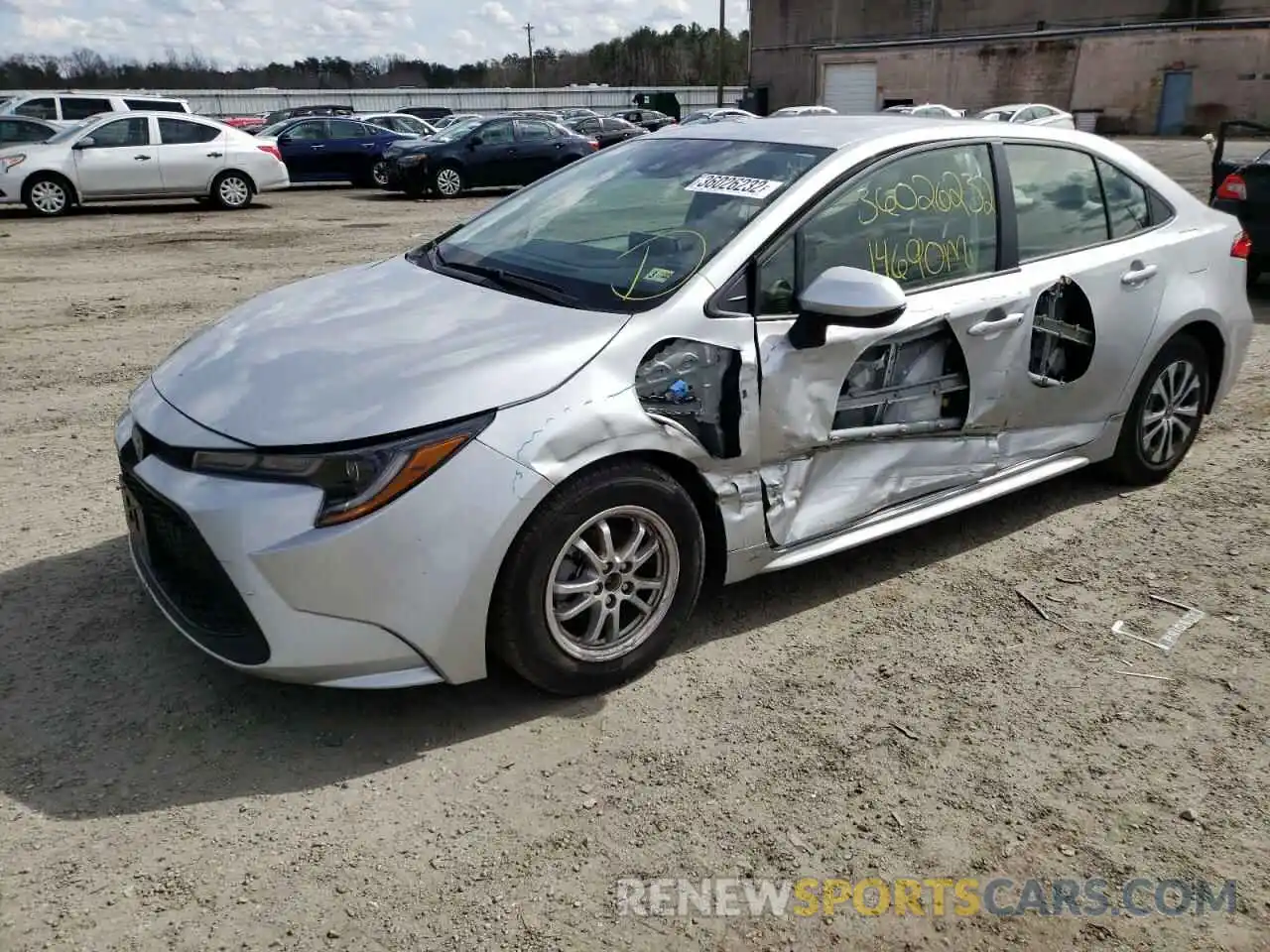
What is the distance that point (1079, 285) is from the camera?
4203 mm

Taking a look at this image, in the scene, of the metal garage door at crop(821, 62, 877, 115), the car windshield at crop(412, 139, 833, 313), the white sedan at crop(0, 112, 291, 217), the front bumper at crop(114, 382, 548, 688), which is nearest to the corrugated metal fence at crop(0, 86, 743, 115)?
the metal garage door at crop(821, 62, 877, 115)

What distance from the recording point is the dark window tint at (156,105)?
1716 centimetres

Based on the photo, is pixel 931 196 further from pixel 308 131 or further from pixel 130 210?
Answer: pixel 308 131

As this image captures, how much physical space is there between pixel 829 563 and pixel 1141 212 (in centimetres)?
216

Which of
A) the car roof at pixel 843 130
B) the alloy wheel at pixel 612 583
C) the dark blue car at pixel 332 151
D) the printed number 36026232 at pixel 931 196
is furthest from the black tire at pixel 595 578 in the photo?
the dark blue car at pixel 332 151

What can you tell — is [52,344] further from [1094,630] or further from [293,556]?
[1094,630]

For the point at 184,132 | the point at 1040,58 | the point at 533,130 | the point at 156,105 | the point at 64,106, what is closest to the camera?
the point at 184,132

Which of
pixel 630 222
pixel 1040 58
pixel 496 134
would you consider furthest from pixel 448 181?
pixel 1040 58

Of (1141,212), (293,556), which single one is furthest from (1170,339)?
(293,556)

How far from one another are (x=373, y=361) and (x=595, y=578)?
0.90 m

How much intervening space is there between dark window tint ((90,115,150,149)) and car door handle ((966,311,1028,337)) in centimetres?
1530

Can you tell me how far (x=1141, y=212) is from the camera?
15.2 ft

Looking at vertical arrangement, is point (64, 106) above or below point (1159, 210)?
above

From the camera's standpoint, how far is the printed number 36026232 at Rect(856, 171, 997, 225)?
3.65 m
